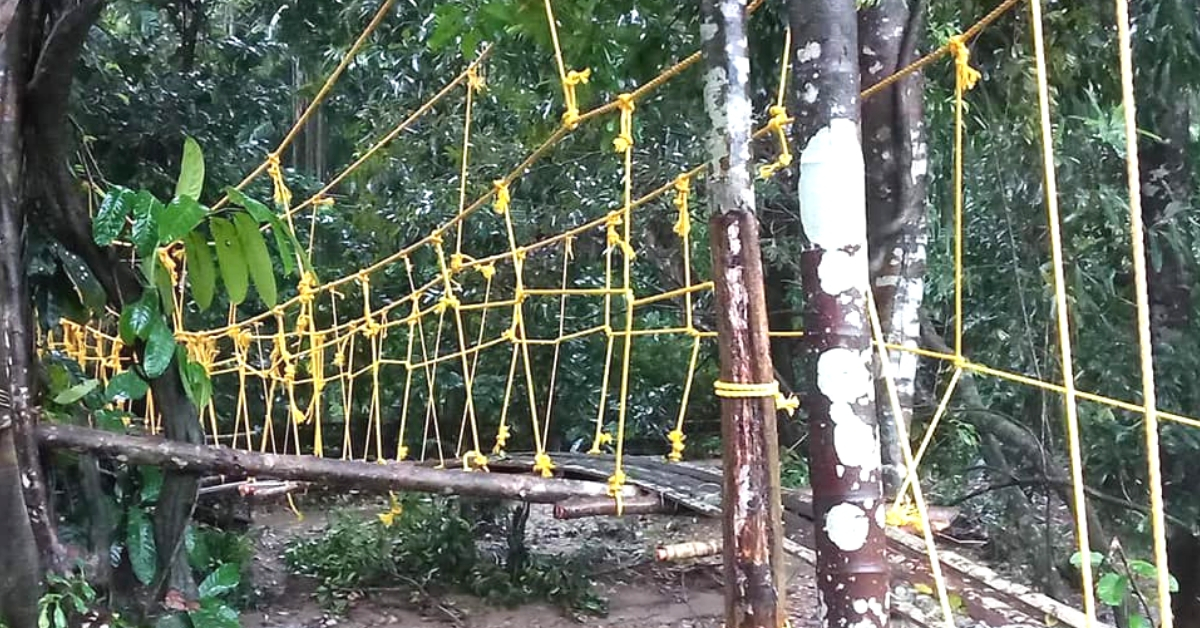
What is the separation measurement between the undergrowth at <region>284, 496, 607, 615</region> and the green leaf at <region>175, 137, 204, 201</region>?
1903 mm

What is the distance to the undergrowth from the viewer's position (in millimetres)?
3152

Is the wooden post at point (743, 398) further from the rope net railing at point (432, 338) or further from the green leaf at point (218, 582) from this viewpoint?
the green leaf at point (218, 582)

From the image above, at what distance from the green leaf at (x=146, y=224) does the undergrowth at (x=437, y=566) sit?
192cm

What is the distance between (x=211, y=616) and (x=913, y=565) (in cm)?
112

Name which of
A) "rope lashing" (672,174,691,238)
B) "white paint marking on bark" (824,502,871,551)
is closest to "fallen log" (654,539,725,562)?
"rope lashing" (672,174,691,238)

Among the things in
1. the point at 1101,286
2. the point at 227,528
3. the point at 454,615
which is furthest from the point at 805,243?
the point at 227,528

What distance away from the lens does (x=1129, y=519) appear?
96.0 inches

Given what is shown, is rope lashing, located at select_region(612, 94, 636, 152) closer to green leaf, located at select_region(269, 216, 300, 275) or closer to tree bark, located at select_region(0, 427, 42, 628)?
green leaf, located at select_region(269, 216, 300, 275)

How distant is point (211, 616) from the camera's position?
1.67m

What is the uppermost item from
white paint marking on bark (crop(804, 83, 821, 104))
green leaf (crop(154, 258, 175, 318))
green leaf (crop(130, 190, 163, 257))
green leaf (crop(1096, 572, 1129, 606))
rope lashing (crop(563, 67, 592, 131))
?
rope lashing (crop(563, 67, 592, 131))

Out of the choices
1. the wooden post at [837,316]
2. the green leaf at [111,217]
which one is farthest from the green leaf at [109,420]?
the wooden post at [837,316]

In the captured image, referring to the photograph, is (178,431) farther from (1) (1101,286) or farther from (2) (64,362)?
(1) (1101,286)

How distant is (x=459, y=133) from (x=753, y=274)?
2718mm

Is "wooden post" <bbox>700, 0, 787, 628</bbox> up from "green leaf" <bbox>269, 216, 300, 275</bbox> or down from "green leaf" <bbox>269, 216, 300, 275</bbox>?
down
